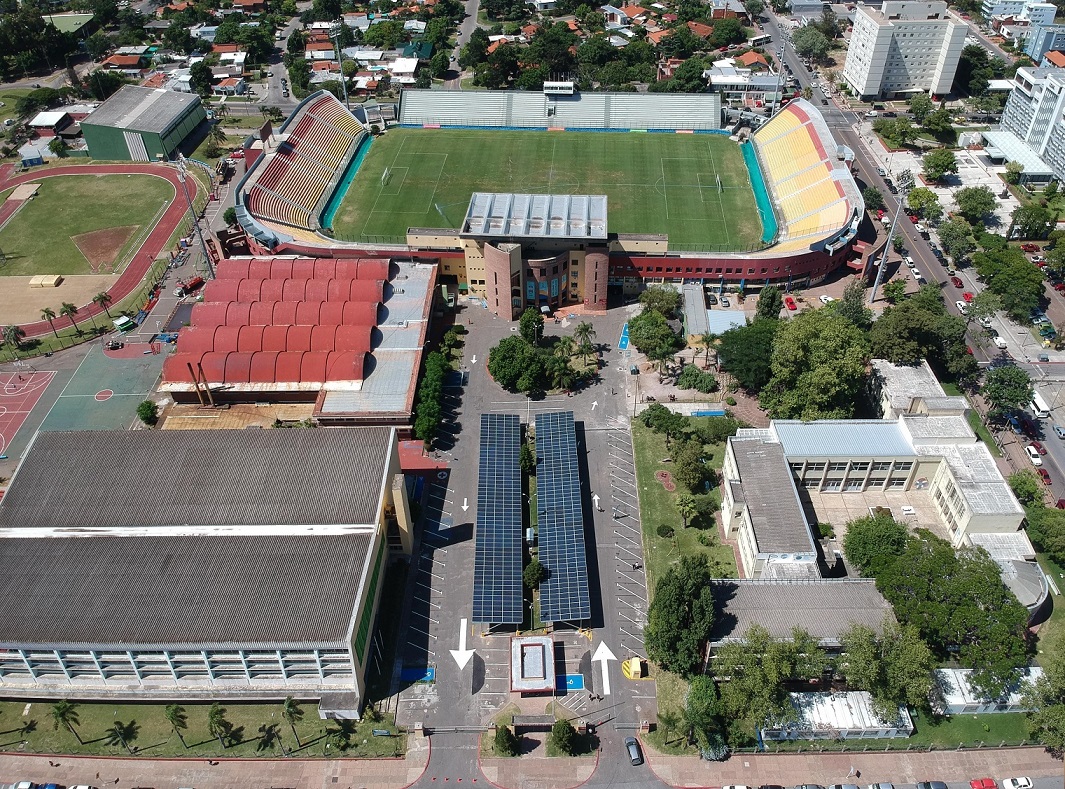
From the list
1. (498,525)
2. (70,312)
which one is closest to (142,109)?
(70,312)

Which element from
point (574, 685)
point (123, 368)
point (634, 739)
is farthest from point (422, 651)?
point (123, 368)

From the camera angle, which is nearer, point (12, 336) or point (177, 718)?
point (177, 718)

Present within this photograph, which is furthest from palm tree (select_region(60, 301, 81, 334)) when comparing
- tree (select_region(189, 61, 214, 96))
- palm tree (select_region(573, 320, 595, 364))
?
tree (select_region(189, 61, 214, 96))

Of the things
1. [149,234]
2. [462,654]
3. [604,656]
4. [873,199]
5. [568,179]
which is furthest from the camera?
[568,179]

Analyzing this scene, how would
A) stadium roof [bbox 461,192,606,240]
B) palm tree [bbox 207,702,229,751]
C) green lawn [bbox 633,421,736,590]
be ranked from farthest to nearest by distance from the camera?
stadium roof [bbox 461,192,606,240] → green lawn [bbox 633,421,736,590] → palm tree [bbox 207,702,229,751]

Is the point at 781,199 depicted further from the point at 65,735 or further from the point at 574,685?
the point at 65,735

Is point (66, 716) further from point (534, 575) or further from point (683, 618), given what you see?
point (683, 618)

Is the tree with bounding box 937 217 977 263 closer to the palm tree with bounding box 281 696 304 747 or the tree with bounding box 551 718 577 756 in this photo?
the tree with bounding box 551 718 577 756
